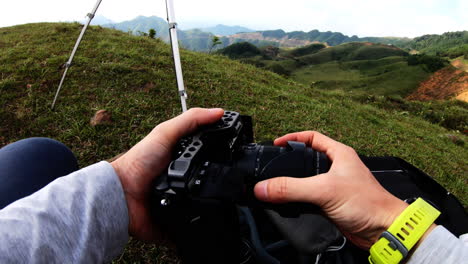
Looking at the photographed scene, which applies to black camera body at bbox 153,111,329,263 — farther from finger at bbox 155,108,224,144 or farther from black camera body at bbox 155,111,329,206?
finger at bbox 155,108,224,144

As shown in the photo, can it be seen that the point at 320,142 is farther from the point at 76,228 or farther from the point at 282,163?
the point at 76,228

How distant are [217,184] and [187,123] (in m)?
0.61

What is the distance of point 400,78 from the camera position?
4947 cm

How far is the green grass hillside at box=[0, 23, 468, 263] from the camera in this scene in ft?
10.6

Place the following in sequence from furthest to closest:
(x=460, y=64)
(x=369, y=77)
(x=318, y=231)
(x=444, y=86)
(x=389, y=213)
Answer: (x=369, y=77)
(x=460, y=64)
(x=444, y=86)
(x=318, y=231)
(x=389, y=213)

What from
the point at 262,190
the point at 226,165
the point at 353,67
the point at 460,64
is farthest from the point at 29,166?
the point at 353,67

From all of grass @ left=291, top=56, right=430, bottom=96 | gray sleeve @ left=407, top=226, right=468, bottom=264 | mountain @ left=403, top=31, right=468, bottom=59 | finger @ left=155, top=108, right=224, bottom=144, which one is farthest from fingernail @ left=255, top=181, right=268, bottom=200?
mountain @ left=403, top=31, right=468, bottom=59

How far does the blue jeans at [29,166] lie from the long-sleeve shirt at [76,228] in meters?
0.51

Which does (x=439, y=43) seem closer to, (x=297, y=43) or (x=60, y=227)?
(x=297, y=43)

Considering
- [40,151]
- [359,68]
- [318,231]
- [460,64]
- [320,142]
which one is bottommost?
[359,68]

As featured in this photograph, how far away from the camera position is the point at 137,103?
379 cm

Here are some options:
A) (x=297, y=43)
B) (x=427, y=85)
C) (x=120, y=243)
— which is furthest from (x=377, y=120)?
(x=297, y=43)

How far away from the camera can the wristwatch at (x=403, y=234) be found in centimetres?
100

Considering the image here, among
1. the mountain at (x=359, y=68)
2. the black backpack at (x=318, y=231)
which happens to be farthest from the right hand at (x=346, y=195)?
the mountain at (x=359, y=68)
